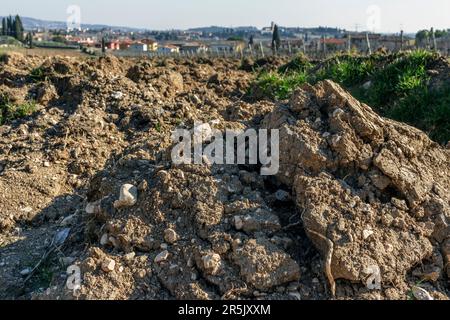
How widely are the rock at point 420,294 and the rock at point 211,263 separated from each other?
1.21 m

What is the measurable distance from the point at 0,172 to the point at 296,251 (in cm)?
373

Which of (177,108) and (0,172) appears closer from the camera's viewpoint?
(0,172)

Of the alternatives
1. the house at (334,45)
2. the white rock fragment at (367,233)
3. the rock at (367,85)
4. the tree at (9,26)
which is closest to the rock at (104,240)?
the white rock fragment at (367,233)

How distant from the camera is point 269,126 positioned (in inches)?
160

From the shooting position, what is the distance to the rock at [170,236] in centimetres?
329

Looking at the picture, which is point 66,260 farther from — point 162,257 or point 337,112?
point 337,112

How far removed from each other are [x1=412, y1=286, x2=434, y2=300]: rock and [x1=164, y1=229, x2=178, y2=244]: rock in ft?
5.00

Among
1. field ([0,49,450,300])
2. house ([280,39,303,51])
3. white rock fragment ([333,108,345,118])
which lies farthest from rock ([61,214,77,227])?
house ([280,39,303,51])

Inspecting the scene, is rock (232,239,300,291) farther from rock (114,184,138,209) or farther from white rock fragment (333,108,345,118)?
white rock fragment (333,108,345,118)

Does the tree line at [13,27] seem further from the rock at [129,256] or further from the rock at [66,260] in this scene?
the rock at [129,256]

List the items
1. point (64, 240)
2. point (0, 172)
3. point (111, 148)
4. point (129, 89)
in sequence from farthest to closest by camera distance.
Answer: point (129, 89), point (111, 148), point (0, 172), point (64, 240)
